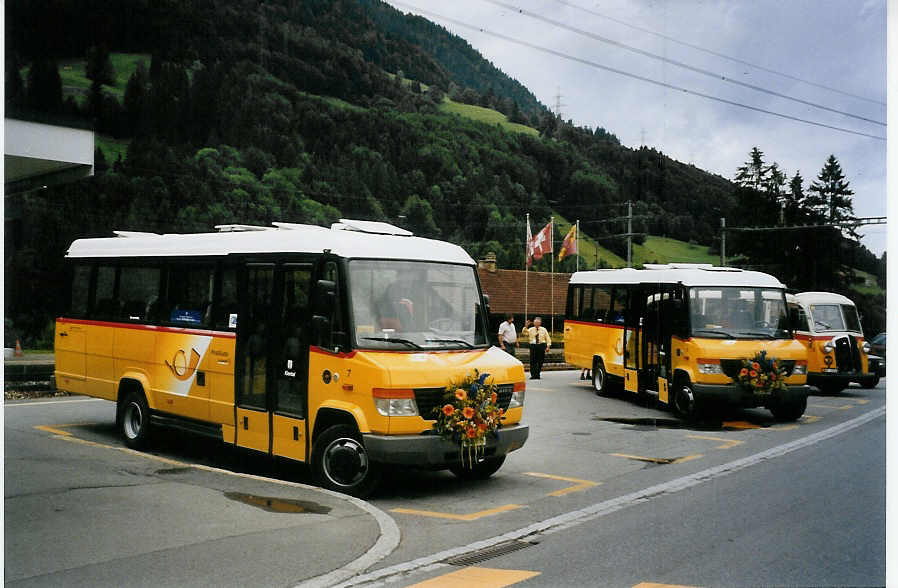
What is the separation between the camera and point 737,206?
8102 millimetres

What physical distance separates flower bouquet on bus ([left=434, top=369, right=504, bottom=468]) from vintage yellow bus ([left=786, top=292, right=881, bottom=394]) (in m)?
3.06

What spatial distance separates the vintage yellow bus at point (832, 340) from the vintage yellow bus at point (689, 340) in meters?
0.36

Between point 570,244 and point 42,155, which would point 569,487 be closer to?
point 570,244

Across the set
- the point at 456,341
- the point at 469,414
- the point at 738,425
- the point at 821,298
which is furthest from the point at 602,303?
the point at 469,414

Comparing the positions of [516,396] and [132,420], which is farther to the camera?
[132,420]

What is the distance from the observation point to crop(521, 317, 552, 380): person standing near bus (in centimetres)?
2044

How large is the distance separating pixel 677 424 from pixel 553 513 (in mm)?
5071

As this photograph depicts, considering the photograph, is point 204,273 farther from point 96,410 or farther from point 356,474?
point 96,410

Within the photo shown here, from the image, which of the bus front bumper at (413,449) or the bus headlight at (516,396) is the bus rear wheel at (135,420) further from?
the bus headlight at (516,396)

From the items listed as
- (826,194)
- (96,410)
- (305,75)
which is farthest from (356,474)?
(96,410)

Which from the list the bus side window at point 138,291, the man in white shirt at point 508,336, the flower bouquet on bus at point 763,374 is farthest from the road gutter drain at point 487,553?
the man in white shirt at point 508,336

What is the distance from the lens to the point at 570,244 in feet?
30.3

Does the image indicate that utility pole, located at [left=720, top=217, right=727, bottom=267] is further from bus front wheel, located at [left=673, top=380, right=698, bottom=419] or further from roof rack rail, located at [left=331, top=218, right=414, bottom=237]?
bus front wheel, located at [left=673, top=380, right=698, bottom=419]

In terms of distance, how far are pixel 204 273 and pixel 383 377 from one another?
8.89 ft
